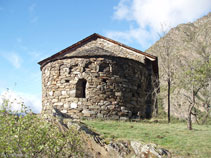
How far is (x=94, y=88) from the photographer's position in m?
11.6

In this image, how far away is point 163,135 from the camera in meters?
8.80

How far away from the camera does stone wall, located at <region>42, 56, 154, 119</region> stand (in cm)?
1148

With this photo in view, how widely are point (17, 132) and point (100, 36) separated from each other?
10856 mm

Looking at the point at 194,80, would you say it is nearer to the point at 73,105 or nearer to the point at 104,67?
the point at 104,67

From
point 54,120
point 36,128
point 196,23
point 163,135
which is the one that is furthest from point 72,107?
point 196,23

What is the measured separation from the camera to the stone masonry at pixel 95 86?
37.7ft

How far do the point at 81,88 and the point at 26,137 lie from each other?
6466 mm

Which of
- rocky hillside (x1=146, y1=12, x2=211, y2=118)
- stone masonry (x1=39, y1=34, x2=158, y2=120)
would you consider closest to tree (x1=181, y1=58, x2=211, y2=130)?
rocky hillside (x1=146, y1=12, x2=211, y2=118)

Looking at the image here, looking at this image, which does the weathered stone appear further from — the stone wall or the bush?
the bush

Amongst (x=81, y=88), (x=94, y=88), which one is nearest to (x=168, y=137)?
(x=94, y=88)

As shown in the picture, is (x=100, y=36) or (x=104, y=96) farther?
(x=100, y=36)

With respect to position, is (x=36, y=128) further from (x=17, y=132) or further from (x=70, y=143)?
(x=70, y=143)

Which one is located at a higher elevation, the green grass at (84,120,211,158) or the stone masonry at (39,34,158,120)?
the stone masonry at (39,34,158,120)

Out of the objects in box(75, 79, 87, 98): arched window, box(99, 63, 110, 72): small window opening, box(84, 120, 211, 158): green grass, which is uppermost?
box(99, 63, 110, 72): small window opening
